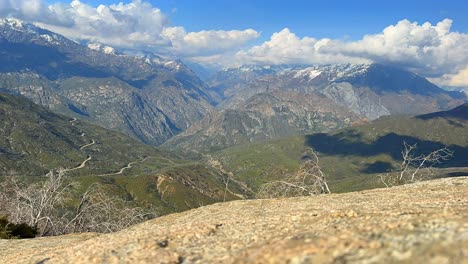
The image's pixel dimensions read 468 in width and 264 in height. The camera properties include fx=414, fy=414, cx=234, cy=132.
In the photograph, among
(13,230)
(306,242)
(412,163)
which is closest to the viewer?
(306,242)

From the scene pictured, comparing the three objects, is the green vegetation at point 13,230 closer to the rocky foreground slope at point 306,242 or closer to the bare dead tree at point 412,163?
the rocky foreground slope at point 306,242

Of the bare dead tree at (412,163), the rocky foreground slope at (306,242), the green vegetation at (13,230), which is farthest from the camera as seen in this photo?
the bare dead tree at (412,163)

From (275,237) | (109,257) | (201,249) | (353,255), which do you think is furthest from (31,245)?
(353,255)

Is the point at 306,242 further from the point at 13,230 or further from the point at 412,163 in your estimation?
the point at 412,163

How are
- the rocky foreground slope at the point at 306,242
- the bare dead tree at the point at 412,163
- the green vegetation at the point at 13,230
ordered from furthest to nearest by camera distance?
1. the bare dead tree at the point at 412,163
2. the green vegetation at the point at 13,230
3. the rocky foreground slope at the point at 306,242

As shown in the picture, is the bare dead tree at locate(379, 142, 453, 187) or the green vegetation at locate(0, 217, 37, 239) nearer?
the green vegetation at locate(0, 217, 37, 239)

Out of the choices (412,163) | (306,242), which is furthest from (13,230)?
(412,163)

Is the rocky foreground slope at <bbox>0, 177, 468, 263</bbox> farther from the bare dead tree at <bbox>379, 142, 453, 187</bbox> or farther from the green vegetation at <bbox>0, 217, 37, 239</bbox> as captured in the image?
the bare dead tree at <bbox>379, 142, 453, 187</bbox>

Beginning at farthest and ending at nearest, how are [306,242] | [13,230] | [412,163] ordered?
1. [412,163]
2. [13,230]
3. [306,242]

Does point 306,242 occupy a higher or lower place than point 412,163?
higher

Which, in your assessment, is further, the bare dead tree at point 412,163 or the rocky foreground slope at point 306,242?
the bare dead tree at point 412,163

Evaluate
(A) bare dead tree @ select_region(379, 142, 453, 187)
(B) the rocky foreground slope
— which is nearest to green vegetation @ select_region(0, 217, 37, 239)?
(B) the rocky foreground slope

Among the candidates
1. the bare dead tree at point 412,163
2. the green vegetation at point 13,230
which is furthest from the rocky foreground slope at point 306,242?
the bare dead tree at point 412,163
